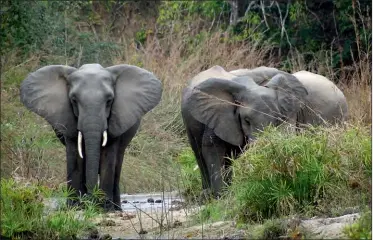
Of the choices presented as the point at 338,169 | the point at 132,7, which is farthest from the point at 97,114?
the point at 132,7

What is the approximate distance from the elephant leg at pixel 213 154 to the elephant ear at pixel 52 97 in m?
1.48

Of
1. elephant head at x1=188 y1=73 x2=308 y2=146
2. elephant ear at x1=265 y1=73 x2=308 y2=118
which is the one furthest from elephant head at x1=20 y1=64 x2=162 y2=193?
elephant ear at x1=265 y1=73 x2=308 y2=118

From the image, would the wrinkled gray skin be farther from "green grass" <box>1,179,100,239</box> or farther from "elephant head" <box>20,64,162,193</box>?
"green grass" <box>1,179,100,239</box>

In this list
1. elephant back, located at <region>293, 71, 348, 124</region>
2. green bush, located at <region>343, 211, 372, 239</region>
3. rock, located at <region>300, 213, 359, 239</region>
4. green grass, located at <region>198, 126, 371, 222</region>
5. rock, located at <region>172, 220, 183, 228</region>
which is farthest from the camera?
elephant back, located at <region>293, 71, 348, 124</region>

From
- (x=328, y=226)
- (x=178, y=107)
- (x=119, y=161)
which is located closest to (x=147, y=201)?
(x=119, y=161)

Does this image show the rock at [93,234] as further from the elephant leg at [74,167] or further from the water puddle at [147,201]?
the elephant leg at [74,167]

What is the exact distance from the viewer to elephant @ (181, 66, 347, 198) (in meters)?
13.1

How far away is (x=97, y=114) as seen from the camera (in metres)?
13.5

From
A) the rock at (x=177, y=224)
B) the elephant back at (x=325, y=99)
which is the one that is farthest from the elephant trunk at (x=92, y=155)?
the elephant back at (x=325, y=99)

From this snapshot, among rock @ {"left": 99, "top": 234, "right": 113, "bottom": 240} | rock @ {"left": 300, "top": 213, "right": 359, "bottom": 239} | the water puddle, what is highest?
rock @ {"left": 300, "top": 213, "right": 359, "bottom": 239}

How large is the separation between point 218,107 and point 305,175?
329 centimetres

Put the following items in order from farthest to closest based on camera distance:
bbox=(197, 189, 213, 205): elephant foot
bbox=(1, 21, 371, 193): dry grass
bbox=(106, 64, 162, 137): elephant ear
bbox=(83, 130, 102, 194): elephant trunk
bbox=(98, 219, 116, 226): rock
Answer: bbox=(1, 21, 371, 193): dry grass → bbox=(106, 64, 162, 137): elephant ear → bbox=(83, 130, 102, 194): elephant trunk → bbox=(197, 189, 213, 205): elephant foot → bbox=(98, 219, 116, 226): rock

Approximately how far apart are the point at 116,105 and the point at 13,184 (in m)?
3.59

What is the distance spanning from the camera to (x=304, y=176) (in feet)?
34.6
